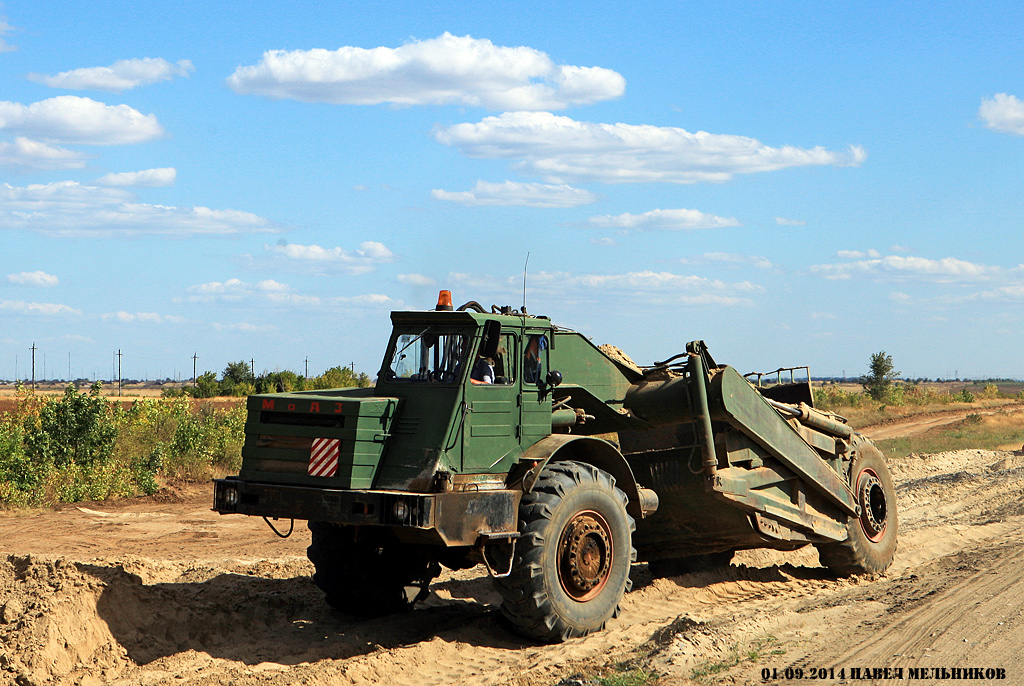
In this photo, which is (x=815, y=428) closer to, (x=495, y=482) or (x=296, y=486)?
(x=495, y=482)

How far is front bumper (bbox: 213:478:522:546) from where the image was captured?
7449mm

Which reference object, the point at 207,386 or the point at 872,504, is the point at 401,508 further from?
the point at 207,386

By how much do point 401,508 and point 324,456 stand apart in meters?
0.86

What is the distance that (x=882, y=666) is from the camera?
6.84m

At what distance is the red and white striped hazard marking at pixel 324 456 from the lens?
7.77m

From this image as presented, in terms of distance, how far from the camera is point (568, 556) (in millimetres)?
8336

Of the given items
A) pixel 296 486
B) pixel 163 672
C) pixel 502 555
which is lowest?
pixel 163 672

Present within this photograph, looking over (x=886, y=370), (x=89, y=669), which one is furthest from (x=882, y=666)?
(x=886, y=370)

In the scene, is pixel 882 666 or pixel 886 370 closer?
pixel 882 666

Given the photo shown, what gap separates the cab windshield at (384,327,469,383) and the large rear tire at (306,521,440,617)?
159 cm

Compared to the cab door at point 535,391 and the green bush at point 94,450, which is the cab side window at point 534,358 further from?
the green bush at point 94,450

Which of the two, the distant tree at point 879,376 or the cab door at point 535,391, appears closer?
the cab door at point 535,391

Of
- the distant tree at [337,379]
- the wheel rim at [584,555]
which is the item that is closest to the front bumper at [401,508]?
the wheel rim at [584,555]

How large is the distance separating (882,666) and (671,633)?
1.72 meters
